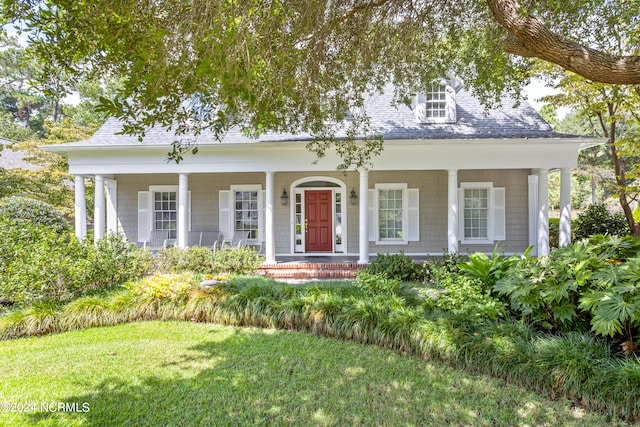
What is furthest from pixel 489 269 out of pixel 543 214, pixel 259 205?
pixel 259 205

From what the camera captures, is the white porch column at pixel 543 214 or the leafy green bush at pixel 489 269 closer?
the leafy green bush at pixel 489 269

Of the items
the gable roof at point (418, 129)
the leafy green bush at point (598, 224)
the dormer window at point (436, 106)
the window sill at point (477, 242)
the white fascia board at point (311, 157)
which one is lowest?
the window sill at point (477, 242)

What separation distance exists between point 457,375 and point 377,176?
7960mm

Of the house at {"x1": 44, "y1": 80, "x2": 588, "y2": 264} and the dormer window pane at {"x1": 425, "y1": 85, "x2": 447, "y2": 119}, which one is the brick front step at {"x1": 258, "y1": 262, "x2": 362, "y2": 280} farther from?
the dormer window pane at {"x1": 425, "y1": 85, "x2": 447, "y2": 119}

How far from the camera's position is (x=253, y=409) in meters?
3.19

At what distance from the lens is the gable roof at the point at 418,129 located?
940 cm

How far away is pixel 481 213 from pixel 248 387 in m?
9.76

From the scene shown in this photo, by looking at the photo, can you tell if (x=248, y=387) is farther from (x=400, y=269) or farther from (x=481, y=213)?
(x=481, y=213)

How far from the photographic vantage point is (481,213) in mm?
11242

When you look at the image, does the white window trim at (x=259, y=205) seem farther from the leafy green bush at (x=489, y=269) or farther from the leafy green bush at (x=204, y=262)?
the leafy green bush at (x=489, y=269)

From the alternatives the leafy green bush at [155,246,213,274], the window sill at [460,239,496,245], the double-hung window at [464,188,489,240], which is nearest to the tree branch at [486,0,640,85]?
the double-hung window at [464,188,489,240]

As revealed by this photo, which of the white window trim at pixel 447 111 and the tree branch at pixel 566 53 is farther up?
the white window trim at pixel 447 111

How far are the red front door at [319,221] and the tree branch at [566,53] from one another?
24.4ft

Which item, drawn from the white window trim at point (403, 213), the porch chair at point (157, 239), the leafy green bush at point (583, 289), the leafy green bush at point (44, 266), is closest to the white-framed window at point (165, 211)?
the porch chair at point (157, 239)
